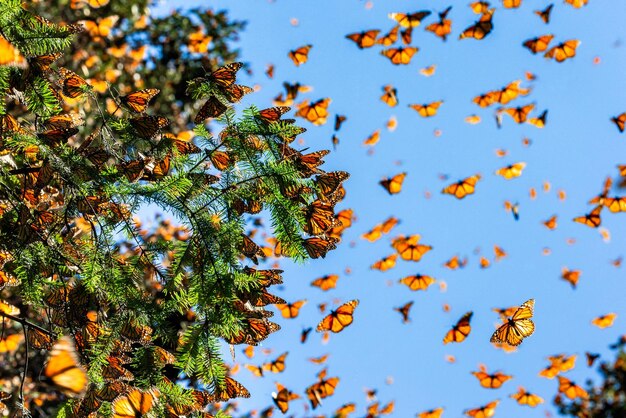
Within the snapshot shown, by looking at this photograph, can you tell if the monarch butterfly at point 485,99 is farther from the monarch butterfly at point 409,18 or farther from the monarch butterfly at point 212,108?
the monarch butterfly at point 212,108

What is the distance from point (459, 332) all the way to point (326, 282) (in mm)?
1850

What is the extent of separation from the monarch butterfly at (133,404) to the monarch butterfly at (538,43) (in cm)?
716

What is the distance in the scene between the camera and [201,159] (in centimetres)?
170

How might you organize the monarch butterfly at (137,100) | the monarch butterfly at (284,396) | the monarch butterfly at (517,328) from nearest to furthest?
1. the monarch butterfly at (137,100)
2. the monarch butterfly at (517,328)
3. the monarch butterfly at (284,396)

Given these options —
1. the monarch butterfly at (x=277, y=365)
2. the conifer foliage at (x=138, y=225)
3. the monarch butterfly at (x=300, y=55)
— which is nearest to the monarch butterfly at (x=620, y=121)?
the monarch butterfly at (x=300, y=55)

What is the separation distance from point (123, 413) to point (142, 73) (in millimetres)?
5723

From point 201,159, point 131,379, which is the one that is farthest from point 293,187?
point 131,379

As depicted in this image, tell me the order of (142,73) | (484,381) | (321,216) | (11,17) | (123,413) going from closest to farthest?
(123,413)
(11,17)
(321,216)
(142,73)
(484,381)

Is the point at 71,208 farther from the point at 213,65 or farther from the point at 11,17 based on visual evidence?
the point at 213,65

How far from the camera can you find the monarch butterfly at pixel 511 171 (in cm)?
785

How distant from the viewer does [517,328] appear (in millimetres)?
2484

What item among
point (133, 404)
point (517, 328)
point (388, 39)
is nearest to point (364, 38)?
point (388, 39)

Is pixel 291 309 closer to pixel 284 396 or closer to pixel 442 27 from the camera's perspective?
pixel 284 396

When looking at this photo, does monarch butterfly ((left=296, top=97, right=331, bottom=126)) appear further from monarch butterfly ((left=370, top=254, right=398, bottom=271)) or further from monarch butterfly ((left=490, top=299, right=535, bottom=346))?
monarch butterfly ((left=490, top=299, right=535, bottom=346))
